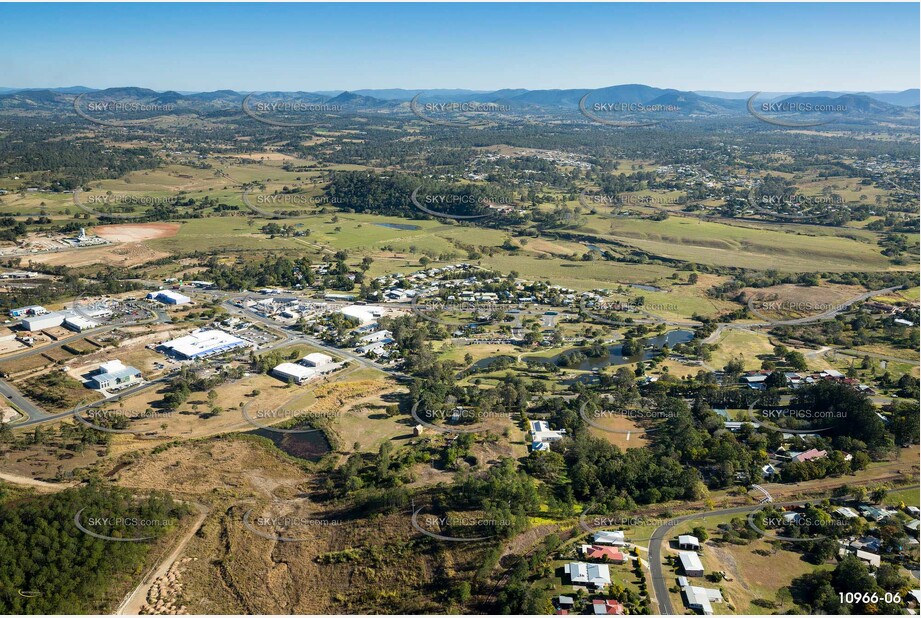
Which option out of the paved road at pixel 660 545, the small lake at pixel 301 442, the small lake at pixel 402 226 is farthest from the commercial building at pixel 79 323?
the small lake at pixel 402 226

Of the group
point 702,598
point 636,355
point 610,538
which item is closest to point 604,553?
point 610,538

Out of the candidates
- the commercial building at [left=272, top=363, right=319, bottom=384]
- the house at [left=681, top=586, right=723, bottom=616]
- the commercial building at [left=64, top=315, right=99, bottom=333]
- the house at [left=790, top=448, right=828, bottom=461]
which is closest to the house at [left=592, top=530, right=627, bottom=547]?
the house at [left=681, top=586, right=723, bottom=616]

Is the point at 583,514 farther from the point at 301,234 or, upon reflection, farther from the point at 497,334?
the point at 301,234

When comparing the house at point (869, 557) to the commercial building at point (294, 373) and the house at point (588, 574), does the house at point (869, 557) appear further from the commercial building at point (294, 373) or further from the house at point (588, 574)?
the commercial building at point (294, 373)

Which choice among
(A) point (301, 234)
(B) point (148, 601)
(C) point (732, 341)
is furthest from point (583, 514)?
(A) point (301, 234)

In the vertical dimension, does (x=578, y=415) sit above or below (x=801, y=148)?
below

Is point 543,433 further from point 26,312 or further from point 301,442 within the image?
point 26,312

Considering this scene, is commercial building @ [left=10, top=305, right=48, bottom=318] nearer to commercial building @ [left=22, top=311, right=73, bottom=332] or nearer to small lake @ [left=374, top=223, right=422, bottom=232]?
commercial building @ [left=22, top=311, right=73, bottom=332]
